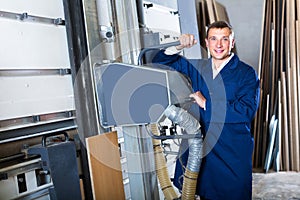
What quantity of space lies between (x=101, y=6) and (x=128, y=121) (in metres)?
0.64

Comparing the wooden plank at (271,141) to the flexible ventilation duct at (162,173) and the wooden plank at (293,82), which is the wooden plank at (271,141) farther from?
the flexible ventilation duct at (162,173)

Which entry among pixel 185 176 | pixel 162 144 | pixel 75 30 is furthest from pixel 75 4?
pixel 185 176

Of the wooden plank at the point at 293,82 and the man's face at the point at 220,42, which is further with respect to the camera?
the wooden plank at the point at 293,82

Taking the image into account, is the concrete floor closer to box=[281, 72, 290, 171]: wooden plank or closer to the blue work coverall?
box=[281, 72, 290, 171]: wooden plank

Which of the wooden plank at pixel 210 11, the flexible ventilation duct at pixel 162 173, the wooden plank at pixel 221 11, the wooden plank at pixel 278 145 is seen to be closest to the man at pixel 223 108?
the flexible ventilation duct at pixel 162 173

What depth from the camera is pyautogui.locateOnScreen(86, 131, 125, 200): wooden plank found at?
4.75ft

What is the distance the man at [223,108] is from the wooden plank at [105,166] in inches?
16.7

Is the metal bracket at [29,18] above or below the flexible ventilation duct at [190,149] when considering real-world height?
above

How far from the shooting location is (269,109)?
129 inches

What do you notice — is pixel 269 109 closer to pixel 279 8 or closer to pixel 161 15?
pixel 279 8

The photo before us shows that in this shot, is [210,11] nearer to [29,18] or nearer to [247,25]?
[247,25]

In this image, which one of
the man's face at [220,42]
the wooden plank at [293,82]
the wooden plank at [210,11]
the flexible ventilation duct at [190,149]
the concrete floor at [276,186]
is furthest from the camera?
the wooden plank at [210,11]

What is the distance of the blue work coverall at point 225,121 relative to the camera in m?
1.48

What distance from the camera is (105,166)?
1.52 metres
